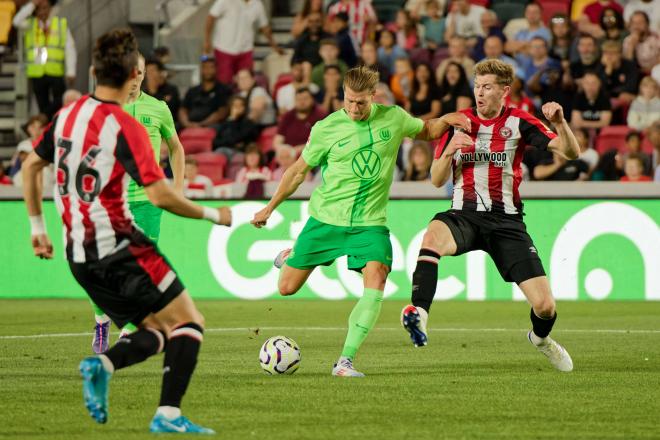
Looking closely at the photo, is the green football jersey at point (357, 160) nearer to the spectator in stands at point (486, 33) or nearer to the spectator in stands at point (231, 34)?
the spectator in stands at point (486, 33)

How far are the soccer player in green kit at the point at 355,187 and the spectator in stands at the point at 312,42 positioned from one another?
11181 mm

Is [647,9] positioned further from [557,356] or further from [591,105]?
[557,356]

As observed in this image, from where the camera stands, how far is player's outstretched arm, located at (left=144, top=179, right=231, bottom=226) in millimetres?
5984

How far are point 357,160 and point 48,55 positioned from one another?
517 inches

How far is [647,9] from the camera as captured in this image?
19812mm

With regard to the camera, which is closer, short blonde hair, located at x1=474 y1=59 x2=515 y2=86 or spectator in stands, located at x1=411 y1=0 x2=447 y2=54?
short blonde hair, located at x1=474 y1=59 x2=515 y2=86

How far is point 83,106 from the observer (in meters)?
6.20

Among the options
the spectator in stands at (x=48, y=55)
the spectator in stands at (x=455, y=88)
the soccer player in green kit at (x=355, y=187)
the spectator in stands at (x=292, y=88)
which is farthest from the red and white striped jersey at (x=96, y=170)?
the spectator in stands at (x=48, y=55)

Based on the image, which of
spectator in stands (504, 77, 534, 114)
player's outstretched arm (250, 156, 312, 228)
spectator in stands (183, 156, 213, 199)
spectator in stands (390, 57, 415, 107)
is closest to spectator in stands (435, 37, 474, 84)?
spectator in stands (390, 57, 415, 107)

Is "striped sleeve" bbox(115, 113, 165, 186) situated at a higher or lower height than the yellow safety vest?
higher

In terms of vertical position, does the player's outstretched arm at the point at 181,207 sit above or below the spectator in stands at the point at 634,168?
above

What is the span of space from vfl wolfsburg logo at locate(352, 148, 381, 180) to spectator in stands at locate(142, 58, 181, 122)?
37.6 feet

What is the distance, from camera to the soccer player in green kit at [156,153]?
9.64 meters

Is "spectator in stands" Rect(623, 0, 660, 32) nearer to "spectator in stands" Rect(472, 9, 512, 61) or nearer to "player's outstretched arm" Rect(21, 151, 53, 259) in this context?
"spectator in stands" Rect(472, 9, 512, 61)
